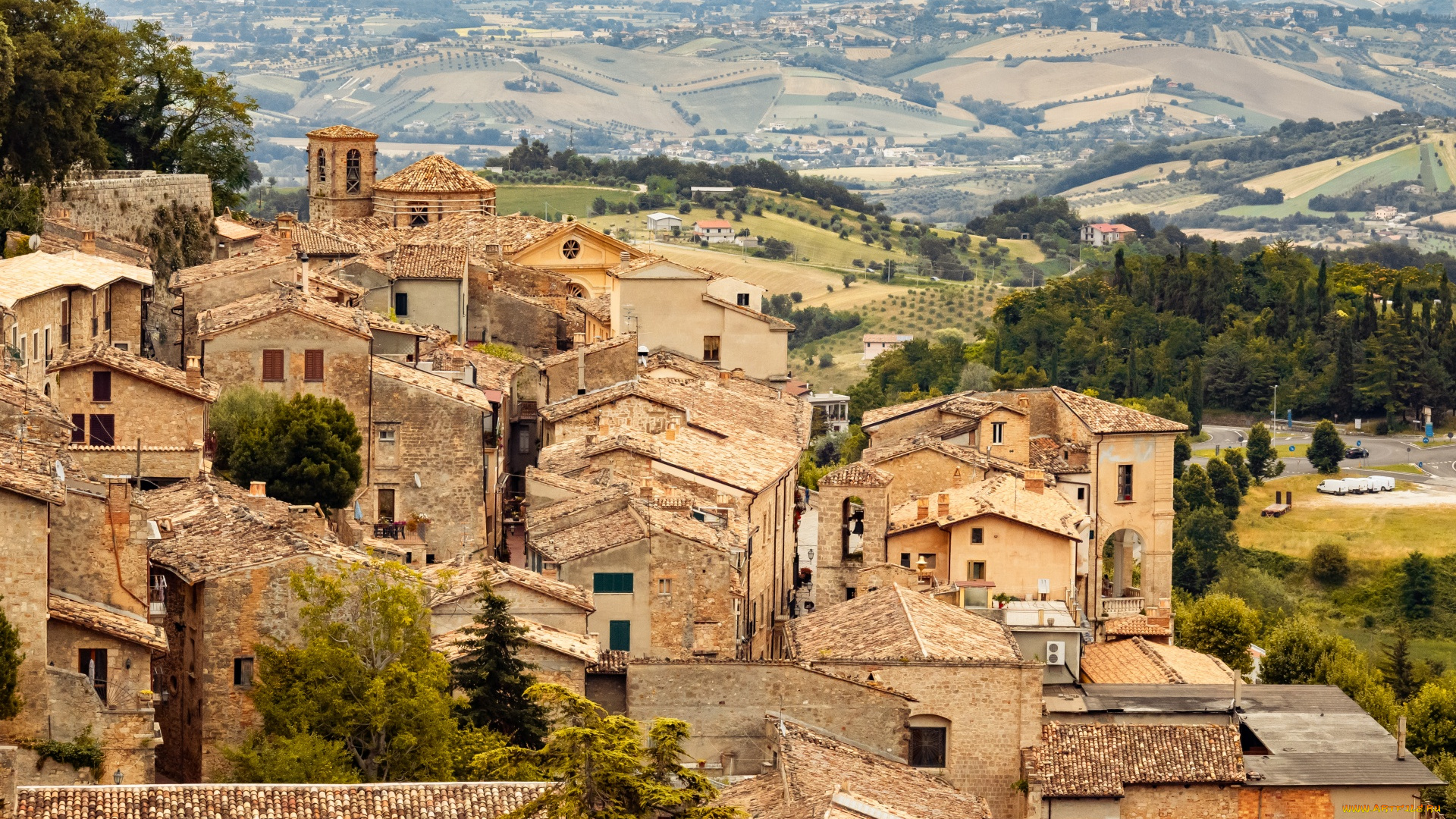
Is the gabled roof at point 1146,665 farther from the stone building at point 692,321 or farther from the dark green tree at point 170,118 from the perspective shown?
the dark green tree at point 170,118

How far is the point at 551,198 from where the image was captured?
178 meters

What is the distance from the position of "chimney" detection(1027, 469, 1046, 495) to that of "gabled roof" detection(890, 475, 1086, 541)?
0.35ft

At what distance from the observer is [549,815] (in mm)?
27969

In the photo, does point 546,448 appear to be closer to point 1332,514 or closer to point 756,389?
point 756,389

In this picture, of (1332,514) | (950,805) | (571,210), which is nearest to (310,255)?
(950,805)

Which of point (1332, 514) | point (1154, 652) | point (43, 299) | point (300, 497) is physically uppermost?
point (43, 299)

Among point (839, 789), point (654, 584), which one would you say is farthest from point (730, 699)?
point (654, 584)

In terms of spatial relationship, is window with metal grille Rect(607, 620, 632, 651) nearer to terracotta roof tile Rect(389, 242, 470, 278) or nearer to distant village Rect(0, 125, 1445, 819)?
distant village Rect(0, 125, 1445, 819)

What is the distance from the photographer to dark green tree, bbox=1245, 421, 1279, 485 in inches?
4801

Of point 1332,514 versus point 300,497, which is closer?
point 300,497

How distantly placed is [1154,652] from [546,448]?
13.1 meters

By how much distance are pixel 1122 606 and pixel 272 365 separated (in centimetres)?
2326

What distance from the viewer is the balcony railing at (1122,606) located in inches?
2478

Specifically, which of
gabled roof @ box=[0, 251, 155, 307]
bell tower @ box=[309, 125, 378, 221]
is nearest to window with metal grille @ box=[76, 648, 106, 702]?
gabled roof @ box=[0, 251, 155, 307]
